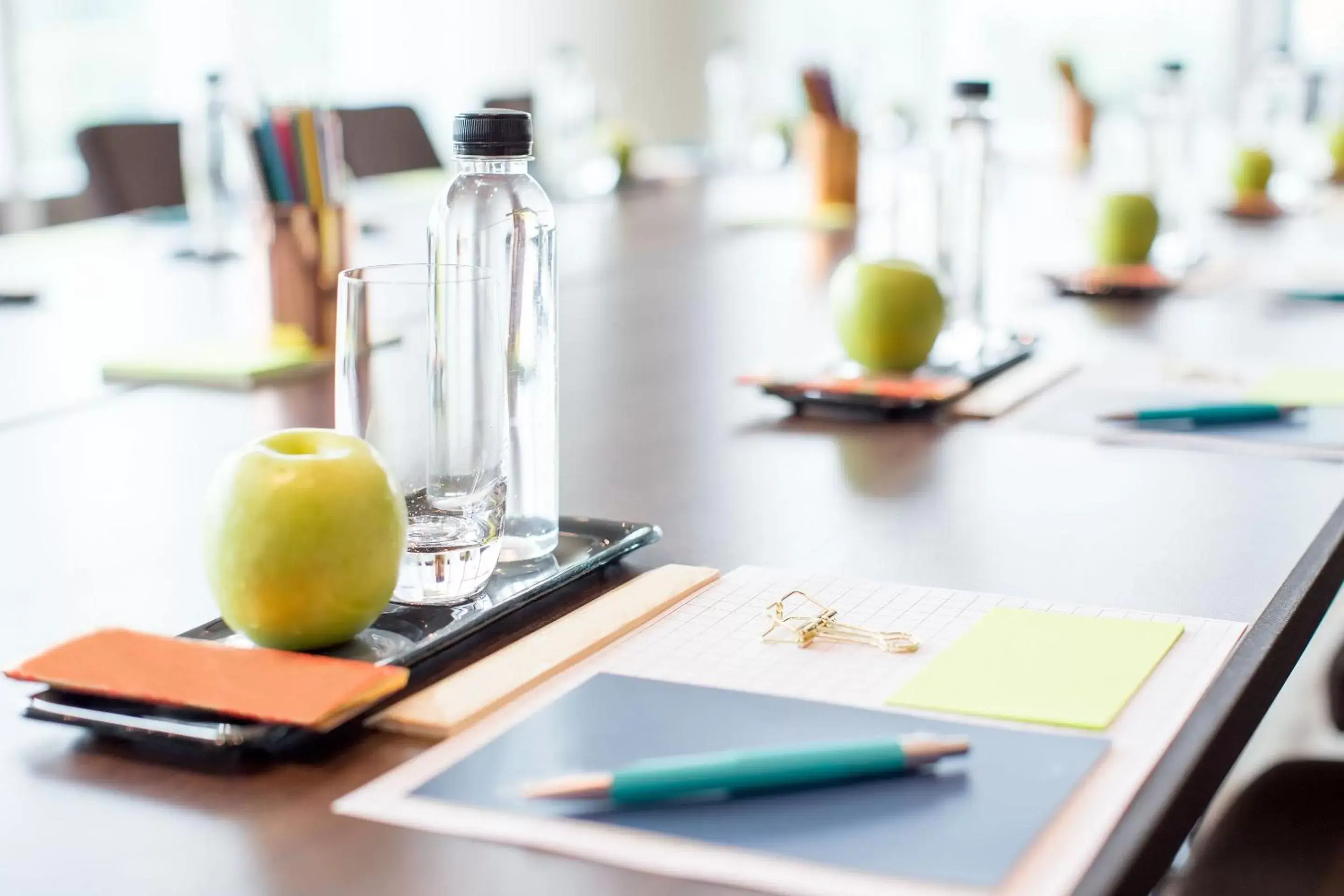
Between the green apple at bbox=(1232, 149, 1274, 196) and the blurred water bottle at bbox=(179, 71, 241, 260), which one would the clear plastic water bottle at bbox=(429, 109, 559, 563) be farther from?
the green apple at bbox=(1232, 149, 1274, 196)

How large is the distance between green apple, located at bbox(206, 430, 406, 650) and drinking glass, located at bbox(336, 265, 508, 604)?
4 cm

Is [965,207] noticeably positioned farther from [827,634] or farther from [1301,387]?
[827,634]

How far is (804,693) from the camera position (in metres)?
0.68

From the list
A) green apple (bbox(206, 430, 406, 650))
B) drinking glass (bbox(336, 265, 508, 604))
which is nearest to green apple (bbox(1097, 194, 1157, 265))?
drinking glass (bbox(336, 265, 508, 604))

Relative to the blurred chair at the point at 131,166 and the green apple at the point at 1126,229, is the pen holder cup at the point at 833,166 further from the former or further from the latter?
the blurred chair at the point at 131,166

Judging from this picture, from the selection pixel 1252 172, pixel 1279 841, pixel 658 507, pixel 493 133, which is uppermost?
pixel 493 133

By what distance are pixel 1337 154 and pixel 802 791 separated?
10.2ft

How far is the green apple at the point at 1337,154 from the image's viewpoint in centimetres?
327

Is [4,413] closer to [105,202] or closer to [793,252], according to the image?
[793,252]

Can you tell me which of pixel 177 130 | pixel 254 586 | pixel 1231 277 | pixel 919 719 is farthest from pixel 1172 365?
pixel 177 130

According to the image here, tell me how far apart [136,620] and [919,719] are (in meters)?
0.37

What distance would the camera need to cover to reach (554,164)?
2.92 m

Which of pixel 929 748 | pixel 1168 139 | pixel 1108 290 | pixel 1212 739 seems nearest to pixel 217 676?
pixel 929 748

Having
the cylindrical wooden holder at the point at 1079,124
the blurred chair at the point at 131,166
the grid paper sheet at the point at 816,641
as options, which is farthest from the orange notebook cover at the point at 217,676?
the cylindrical wooden holder at the point at 1079,124
